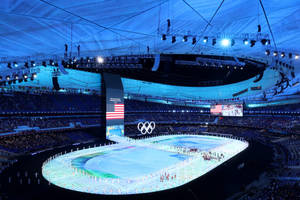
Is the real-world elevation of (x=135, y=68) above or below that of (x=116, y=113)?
above

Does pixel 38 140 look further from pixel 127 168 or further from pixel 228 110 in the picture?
pixel 228 110

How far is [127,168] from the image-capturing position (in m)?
22.5

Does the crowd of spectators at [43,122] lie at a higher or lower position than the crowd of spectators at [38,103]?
lower

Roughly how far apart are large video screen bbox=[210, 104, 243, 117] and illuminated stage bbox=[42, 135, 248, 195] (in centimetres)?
1113

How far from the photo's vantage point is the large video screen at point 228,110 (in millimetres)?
41688

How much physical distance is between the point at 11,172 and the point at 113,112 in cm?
1921

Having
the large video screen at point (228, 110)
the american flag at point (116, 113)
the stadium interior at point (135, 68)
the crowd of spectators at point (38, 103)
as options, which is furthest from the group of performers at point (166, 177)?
the crowd of spectators at point (38, 103)

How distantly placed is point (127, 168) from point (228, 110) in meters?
28.4

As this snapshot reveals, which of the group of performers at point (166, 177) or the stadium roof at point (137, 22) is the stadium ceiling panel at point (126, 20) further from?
the group of performers at point (166, 177)

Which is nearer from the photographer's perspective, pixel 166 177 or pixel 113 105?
pixel 166 177

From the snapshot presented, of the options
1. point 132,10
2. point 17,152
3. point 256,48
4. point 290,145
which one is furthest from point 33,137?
point 290,145

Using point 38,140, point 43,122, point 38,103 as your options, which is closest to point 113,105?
point 38,140

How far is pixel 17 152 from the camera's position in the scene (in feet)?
90.5

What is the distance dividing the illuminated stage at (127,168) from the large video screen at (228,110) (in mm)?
11132
